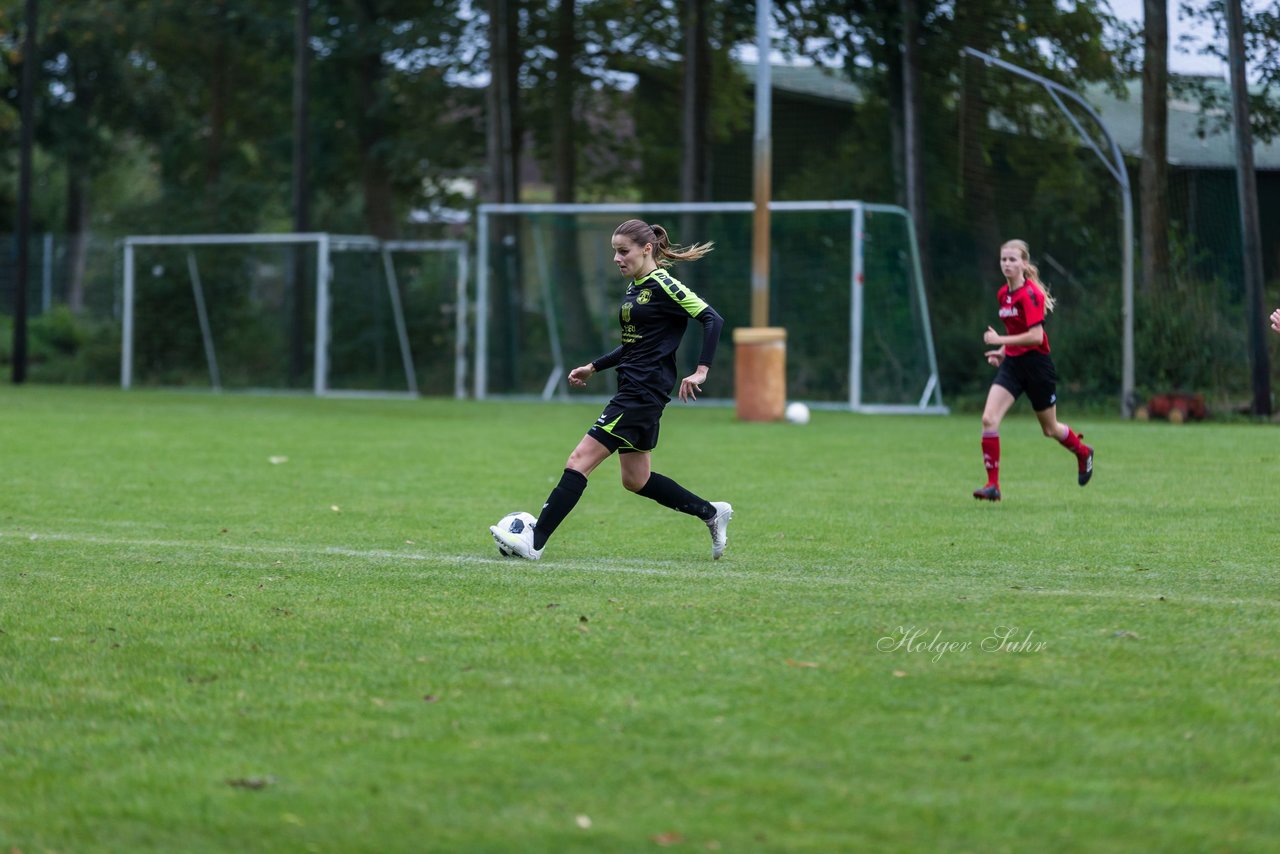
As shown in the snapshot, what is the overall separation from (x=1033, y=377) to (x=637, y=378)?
4961mm


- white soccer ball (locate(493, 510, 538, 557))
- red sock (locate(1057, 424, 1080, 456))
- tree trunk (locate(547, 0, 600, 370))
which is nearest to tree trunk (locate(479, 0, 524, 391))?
tree trunk (locate(547, 0, 600, 370))

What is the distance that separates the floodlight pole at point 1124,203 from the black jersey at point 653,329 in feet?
51.9

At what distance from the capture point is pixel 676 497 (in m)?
8.47

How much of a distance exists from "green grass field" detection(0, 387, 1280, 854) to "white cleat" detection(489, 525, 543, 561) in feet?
0.49

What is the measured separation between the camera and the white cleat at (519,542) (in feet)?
26.9

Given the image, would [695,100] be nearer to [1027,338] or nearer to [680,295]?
[1027,338]

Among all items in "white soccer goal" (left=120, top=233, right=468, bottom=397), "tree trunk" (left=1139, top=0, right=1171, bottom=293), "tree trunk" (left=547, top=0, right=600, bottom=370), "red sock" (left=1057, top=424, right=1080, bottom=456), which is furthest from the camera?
"white soccer goal" (left=120, top=233, right=468, bottom=397)

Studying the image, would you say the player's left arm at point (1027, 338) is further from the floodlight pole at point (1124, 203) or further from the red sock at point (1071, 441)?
the floodlight pole at point (1124, 203)

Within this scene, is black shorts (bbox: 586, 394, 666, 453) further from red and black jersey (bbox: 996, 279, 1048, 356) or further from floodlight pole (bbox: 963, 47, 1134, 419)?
floodlight pole (bbox: 963, 47, 1134, 419)

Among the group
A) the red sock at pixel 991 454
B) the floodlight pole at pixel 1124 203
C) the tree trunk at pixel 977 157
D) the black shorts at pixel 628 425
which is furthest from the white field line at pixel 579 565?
the tree trunk at pixel 977 157

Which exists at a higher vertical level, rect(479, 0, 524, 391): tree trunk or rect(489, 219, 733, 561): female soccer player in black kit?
rect(479, 0, 524, 391): tree trunk

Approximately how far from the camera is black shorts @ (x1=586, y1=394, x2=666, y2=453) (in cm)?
817

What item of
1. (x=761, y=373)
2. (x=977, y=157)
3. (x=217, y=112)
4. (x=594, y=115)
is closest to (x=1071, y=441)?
(x=761, y=373)

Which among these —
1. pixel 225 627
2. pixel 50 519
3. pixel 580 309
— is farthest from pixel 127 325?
A: pixel 225 627
